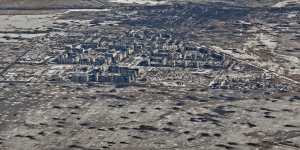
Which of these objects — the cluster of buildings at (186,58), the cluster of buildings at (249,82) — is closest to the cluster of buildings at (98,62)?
the cluster of buildings at (186,58)

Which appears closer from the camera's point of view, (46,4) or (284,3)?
(284,3)

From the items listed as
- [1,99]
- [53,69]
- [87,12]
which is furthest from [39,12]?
[1,99]

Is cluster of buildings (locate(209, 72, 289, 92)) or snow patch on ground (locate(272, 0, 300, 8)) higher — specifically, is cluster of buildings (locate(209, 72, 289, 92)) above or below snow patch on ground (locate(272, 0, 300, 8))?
below

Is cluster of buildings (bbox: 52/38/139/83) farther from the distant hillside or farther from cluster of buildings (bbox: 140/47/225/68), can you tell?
the distant hillside

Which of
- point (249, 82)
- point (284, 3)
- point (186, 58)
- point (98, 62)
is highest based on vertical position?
point (284, 3)

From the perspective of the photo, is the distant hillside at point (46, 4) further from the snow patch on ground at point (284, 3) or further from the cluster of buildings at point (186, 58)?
the cluster of buildings at point (186, 58)

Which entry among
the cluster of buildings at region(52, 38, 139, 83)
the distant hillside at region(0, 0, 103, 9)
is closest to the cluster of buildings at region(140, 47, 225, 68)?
the cluster of buildings at region(52, 38, 139, 83)

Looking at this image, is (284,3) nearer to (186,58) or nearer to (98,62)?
(186,58)

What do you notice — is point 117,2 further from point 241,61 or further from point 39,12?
point 241,61

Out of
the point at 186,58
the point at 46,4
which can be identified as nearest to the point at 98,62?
the point at 186,58
